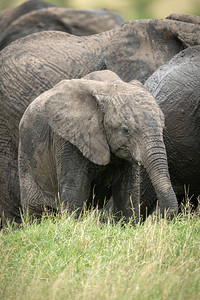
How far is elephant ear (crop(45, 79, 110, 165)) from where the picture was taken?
642 centimetres

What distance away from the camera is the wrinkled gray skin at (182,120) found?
7539 millimetres

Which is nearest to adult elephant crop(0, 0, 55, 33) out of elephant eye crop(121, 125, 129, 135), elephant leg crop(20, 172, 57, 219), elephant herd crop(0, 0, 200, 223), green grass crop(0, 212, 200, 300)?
elephant herd crop(0, 0, 200, 223)

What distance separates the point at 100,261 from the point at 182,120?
8.63 ft

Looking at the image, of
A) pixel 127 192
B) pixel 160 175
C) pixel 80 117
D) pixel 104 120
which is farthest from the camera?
pixel 127 192

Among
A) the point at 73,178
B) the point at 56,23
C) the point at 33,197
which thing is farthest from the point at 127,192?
the point at 56,23

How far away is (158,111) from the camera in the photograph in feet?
20.4

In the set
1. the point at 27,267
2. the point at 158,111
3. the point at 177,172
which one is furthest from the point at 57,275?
the point at 177,172

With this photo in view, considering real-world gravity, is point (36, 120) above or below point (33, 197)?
above

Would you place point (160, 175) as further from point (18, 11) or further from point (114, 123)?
point (18, 11)

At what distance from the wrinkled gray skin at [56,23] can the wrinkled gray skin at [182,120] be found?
6.39 metres

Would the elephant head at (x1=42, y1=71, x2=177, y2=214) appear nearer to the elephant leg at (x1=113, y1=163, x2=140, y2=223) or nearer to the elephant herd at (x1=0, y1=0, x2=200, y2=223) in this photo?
the elephant herd at (x1=0, y1=0, x2=200, y2=223)

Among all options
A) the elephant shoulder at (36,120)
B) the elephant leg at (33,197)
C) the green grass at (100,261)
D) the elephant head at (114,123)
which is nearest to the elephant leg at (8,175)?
the elephant leg at (33,197)

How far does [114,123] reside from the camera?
6.28 meters

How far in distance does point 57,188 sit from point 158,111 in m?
1.40
